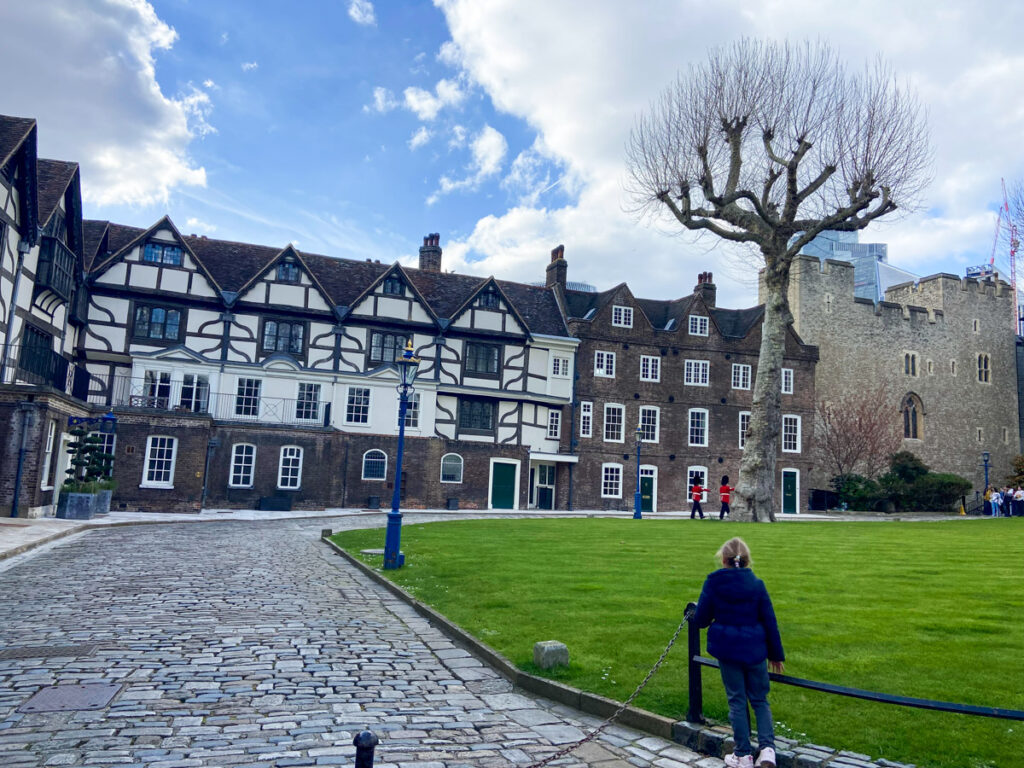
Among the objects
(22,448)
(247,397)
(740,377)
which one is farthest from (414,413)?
(740,377)

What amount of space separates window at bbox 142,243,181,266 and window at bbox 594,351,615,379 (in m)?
20.9

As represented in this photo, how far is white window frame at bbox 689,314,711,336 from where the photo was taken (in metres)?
42.0

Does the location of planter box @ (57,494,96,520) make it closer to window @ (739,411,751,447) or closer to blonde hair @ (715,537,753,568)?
blonde hair @ (715,537,753,568)

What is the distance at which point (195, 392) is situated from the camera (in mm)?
32781

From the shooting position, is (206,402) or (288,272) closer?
(206,402)

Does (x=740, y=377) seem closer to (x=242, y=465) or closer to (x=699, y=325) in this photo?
(x=699, y=325)

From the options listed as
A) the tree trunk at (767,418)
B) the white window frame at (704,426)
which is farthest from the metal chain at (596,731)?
the white window frame at (704,426)

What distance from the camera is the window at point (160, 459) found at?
2875 cm

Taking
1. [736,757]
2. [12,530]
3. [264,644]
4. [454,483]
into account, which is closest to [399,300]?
[454,483]

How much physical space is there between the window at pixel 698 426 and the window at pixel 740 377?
2636 millimetres

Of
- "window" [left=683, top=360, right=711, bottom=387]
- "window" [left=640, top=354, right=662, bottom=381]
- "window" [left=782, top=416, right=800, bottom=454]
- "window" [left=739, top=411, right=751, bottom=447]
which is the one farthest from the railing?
"window" [left=782, top=416, right=800, bottom=454]

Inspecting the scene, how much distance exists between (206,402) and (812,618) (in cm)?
2928

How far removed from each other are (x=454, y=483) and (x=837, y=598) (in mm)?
26671

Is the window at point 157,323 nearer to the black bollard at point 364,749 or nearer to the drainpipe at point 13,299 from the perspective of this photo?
the drainpipe at point 13,299
